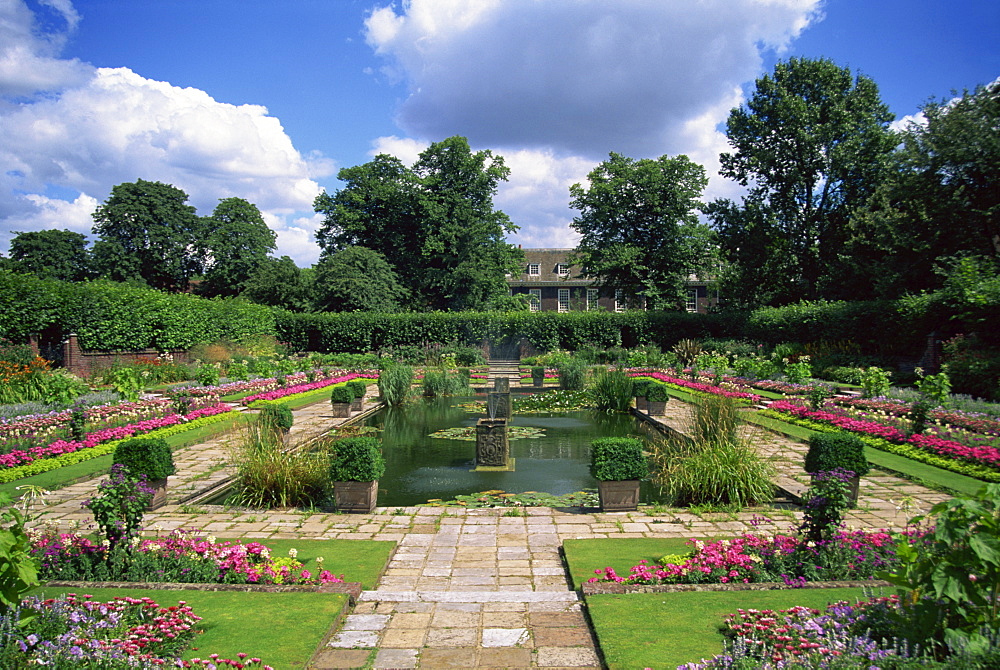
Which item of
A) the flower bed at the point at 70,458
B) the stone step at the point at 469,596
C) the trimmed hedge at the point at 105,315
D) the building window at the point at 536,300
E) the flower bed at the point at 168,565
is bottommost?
the stone step at the point at 469,596

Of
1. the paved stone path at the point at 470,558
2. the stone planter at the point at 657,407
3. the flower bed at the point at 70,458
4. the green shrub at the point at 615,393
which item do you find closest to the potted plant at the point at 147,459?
the paved stone path at the point at 470,558

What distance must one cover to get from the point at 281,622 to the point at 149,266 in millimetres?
44571

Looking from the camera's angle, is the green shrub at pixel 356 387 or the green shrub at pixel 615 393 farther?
the green shrub at pixel 615 393

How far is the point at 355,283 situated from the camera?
3503 centimetres

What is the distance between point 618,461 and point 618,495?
400mm

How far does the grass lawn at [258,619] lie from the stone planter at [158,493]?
2.57 metres

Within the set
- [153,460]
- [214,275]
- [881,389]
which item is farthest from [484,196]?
[153,460]

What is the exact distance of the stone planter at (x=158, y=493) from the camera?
6.83m

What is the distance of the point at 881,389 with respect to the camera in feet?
46.1

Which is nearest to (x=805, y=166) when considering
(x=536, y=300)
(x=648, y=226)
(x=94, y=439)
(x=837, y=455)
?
(x=648, y=226)

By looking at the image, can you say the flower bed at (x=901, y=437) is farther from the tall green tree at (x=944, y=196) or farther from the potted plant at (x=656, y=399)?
the tall green tree at (x=944, y=196)

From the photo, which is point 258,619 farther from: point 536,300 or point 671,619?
point 536,300

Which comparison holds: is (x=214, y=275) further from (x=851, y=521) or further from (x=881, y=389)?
(x=851, y=521)

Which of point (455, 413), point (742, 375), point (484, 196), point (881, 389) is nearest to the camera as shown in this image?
point (881, 389)
